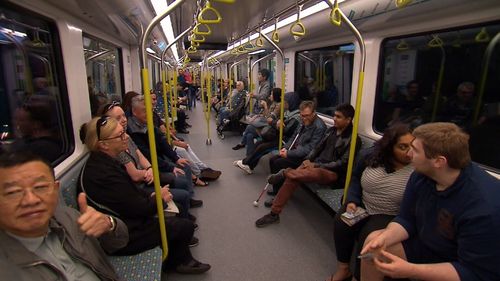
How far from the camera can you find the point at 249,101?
806cm

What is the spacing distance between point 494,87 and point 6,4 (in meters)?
3.41

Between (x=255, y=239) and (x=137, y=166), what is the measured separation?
140 cm

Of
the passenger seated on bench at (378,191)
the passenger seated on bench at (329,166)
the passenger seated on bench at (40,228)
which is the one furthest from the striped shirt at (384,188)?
the passenger seated on bench at (40,228)

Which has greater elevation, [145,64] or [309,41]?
[309,41]

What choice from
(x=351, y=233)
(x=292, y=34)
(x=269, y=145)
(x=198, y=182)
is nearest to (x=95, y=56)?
(x=198, y=182)

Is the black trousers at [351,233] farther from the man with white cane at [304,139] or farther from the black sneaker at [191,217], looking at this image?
the black sneaker at [191,217]

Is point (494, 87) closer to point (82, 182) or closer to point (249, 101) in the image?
point (82, 182)

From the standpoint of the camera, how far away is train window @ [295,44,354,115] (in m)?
4.55

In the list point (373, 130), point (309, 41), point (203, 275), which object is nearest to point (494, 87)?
point (373, 130)

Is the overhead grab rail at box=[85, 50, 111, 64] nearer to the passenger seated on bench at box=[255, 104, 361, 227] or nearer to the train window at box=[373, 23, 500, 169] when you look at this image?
the passenger seated on bench at box=[255, 104, 361, 227]

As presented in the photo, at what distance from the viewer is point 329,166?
10.9 feet

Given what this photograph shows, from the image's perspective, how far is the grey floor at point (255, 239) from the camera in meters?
2.65

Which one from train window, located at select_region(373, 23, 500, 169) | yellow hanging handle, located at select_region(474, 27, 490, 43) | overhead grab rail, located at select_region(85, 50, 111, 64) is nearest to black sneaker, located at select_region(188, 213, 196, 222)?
overhead grab rail, located at select_region(85, 50, 111, 64)

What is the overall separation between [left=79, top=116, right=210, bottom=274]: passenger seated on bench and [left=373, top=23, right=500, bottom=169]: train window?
2387mm
